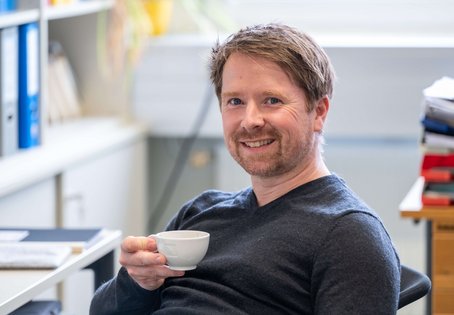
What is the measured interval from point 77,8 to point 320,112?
1.78 m

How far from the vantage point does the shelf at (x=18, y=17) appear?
2.93 m

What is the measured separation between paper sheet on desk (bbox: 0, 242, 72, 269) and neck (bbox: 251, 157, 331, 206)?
0.46 meters

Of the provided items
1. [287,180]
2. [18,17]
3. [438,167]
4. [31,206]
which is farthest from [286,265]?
[18,17]

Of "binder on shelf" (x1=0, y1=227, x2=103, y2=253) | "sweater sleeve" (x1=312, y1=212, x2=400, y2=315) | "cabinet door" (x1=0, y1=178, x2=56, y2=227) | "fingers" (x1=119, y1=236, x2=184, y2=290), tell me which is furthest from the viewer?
"cabinet door" (x1=0, y1=178, x2=56, y2=227)

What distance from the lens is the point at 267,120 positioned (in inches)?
73.9

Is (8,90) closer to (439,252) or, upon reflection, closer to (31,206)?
(31,206)

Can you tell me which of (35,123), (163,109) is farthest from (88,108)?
(35,123)

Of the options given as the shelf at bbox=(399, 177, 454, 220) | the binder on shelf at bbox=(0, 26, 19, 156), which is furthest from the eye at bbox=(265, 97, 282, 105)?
the binder on shelf at bbox=(0, 26, 19, 156)

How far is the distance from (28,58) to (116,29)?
0.68 m

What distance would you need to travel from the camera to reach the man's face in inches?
73.8

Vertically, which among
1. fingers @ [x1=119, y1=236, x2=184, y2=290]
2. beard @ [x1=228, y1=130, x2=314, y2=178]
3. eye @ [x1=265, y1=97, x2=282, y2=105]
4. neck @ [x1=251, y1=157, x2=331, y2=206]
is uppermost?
eye @ [x1=265, y1=97, x2=282, y2=105]

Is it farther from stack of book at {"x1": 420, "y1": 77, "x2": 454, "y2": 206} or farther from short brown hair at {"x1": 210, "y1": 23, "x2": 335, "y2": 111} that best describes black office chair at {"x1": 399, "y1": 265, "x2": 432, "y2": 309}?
stack of book at {"x1": 420, "y1": 77, "x2": 454, "y2": 206}

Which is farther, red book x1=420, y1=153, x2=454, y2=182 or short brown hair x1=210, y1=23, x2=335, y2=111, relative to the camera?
red book x1=420, y1=153, x2=454, y2=182

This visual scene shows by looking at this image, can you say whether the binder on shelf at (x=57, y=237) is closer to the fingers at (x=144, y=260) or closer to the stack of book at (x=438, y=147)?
the fingers at (x=144, y=260)
